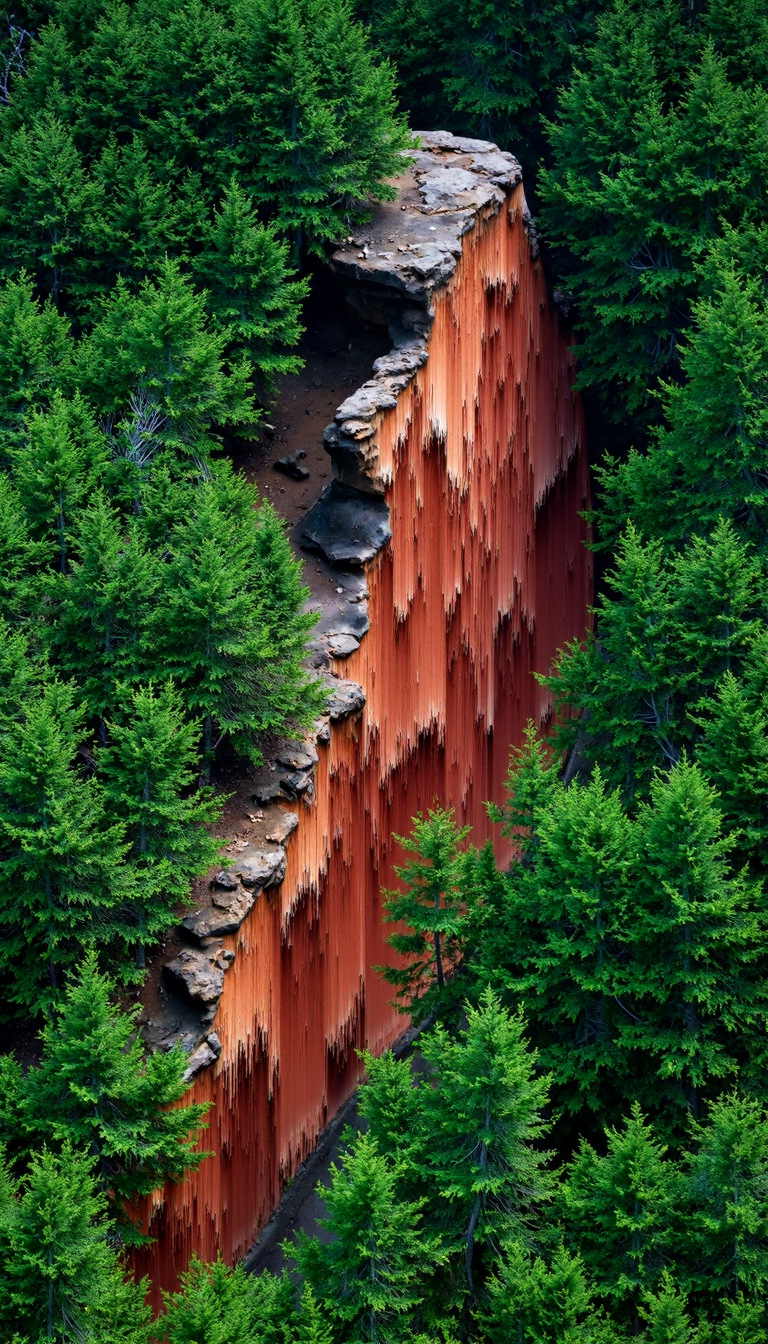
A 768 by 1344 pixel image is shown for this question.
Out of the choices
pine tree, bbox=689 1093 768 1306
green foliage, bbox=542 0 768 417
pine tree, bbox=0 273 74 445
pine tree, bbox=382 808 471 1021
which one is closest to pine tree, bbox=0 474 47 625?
pine tree, bbox=0 273 74 445

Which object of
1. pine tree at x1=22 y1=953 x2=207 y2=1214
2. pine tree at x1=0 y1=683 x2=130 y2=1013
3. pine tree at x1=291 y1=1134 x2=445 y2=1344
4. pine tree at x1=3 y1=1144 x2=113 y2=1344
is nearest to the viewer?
pine tree at x1=3 y1=1144 x2=113 y2=1344

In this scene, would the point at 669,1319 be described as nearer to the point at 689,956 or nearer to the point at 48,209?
the point at 689,956

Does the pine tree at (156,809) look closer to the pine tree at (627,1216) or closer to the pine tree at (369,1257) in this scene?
the pine tree at (369,1257)

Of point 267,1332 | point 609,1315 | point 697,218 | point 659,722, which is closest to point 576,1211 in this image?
point 609,1315

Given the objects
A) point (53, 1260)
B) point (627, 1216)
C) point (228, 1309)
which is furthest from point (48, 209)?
point (627, 1216)

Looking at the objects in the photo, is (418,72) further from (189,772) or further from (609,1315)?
(609,1315)

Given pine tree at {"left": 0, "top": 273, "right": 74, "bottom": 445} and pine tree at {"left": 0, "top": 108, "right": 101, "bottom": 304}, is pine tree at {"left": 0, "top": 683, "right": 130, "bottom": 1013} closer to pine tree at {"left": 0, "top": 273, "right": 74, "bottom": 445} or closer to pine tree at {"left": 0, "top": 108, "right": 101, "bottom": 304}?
pine tree at {"left": 0, "top": 273, "right": 74, "bottom": 445}
